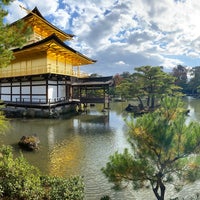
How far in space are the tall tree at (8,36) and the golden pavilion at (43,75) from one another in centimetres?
1533

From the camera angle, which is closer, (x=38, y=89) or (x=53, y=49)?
(x=53, y=49)

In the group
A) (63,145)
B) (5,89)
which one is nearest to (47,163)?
(63,145)

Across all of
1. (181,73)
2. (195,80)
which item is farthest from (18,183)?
(181,73)

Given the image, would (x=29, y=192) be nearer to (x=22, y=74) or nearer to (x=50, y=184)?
(x=50, y=184)

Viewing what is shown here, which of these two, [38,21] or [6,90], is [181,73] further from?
[6,90]

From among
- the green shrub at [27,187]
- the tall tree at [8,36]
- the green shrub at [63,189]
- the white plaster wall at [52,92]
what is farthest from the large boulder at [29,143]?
the white plaster wall at [52,92]

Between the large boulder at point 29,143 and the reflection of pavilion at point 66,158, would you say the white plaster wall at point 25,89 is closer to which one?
the reflection of pavilion at point 66,158

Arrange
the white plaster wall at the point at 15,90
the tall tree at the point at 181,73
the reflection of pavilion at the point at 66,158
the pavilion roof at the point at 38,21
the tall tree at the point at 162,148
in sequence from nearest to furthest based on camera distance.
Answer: the tall tree at the point at 162,148, the reflection of pavilion at the point at 66,158, the pavilion roof at the point at 38,21, the white plaster wall at the point at 15,90, the tall tree at the point at 181,73

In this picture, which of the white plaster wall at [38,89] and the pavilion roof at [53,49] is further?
the white plaster wall at [38,89]

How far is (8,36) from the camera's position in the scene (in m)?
5.05

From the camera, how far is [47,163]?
9.18 meters

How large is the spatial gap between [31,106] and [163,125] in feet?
65.9

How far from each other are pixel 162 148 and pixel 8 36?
177 inches

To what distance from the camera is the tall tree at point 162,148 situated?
4.62 metres
